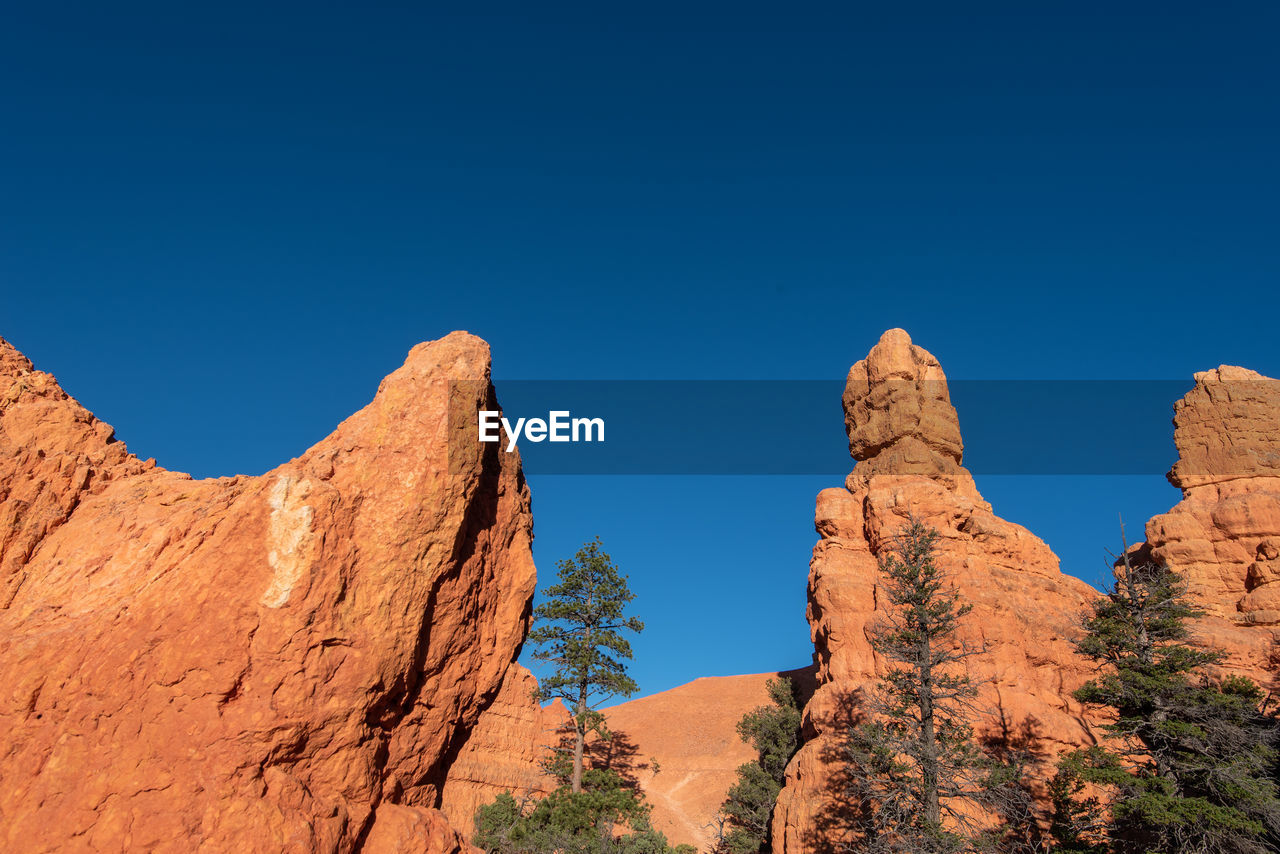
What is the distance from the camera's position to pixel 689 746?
5997cm

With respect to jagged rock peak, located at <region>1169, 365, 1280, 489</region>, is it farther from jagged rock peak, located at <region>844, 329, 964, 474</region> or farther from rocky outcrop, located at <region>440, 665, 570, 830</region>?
rocky outcrop, located at <region>440, 665, 570, 830</region>

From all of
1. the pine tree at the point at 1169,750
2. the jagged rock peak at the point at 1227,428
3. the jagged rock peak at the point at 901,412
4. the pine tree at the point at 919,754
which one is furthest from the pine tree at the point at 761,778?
the jagged rock peak at the point at 1227,428

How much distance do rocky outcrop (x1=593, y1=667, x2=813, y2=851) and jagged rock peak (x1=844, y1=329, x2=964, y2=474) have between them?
17860 mm

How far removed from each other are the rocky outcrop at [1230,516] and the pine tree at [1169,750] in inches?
443

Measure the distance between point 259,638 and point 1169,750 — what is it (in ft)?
76.4

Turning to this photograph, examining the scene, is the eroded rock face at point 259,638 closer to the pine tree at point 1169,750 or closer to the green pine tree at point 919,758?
the green pine tree at point 919,758

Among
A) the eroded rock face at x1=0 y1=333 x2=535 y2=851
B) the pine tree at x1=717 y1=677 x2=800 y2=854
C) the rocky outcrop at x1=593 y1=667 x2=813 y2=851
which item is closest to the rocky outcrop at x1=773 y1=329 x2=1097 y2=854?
the pine tree at x1=717 y1=677 x2=800 y2=854

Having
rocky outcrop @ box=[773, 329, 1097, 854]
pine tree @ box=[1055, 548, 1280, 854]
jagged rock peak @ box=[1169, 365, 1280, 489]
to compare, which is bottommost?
pine tree @ box=[1055, 548, 1280, 854]

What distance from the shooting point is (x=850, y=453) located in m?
44.0

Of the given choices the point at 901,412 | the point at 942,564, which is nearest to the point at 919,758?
the point at 942,564

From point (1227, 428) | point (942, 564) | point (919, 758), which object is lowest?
point (919, 758)

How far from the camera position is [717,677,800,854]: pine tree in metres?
37.7

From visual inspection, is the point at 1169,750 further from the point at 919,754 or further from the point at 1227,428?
the point at 1227,428

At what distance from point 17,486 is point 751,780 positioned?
3524cm
